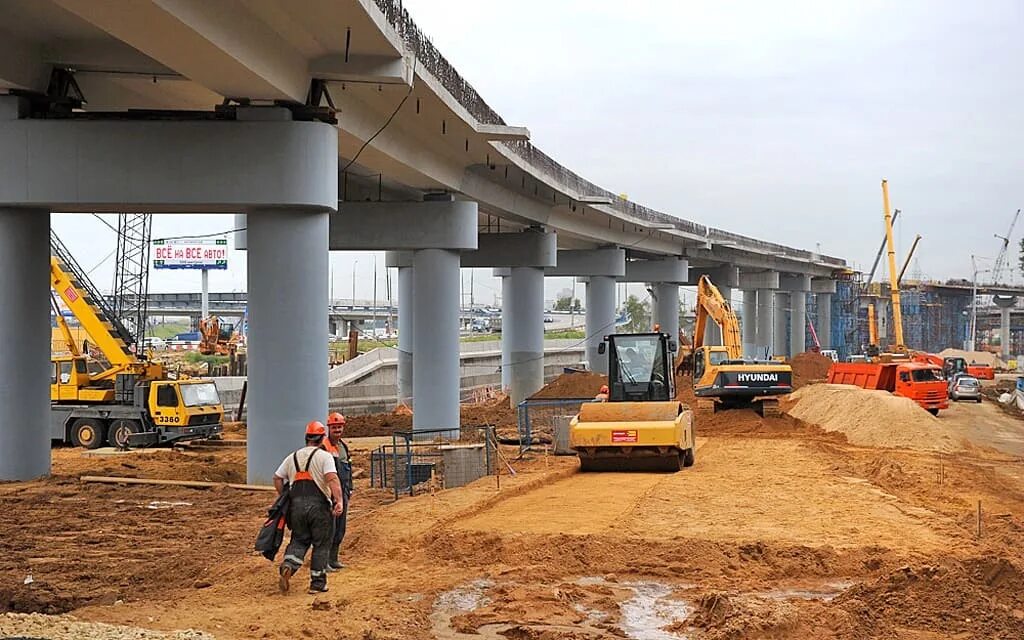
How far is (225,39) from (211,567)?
24.2 feet

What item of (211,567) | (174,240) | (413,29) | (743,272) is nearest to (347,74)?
(413,29)

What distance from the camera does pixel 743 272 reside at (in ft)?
282

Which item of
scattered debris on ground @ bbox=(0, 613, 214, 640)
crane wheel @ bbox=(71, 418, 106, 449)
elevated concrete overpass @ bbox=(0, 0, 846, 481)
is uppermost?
elevated concrete overpass @ bbox=(0, 0, 846, 481)

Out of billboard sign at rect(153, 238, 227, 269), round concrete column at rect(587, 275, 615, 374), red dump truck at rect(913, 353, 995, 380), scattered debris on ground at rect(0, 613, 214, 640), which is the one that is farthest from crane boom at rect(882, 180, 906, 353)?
billboard sign at rect(153, 238, 227, 269)

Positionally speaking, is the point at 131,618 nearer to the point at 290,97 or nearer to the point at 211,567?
the point at 211,567

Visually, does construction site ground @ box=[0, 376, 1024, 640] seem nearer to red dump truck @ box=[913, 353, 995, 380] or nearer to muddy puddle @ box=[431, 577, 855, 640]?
muddy puddle @ box=[431, 577, 855, 640]

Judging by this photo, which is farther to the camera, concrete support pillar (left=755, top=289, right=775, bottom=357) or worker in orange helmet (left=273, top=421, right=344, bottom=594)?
concrete support pillar (left=755, top=289, right=775, bottom=357)

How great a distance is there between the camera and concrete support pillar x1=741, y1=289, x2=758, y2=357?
88062 millimetres

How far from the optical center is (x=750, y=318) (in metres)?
89.4

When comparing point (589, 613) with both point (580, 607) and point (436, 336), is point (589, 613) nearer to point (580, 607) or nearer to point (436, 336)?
point (580, 607)

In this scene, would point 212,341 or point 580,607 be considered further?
point 212,341

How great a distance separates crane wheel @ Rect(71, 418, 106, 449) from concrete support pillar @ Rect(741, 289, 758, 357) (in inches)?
2395

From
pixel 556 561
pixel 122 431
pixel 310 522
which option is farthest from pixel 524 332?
pixel 310 522

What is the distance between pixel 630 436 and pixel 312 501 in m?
11.8
